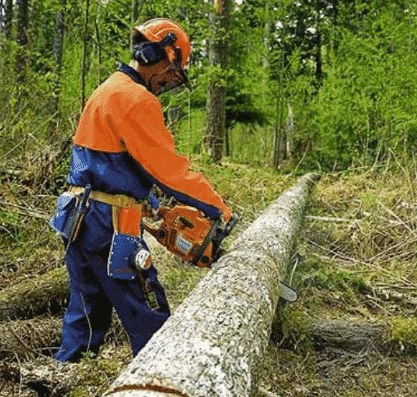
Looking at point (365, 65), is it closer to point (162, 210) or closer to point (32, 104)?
point (32, 104)

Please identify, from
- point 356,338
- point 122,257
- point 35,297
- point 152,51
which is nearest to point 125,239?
point 122,257

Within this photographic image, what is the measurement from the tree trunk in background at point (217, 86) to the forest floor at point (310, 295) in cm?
300

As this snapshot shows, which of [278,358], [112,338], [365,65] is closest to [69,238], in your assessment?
[112,338]

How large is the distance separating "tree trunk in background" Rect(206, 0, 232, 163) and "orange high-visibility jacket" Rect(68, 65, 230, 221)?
7275 mm

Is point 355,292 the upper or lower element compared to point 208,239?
lower

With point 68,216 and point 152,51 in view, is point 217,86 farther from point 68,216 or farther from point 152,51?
point 68,216

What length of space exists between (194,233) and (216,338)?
3.27 ft

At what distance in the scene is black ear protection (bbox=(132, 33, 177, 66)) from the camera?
2896mm

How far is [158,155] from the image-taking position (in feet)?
8.96

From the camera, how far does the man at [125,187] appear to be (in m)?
2.73

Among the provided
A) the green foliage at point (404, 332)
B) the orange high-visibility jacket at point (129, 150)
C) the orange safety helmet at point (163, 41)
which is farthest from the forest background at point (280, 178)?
the orange safety helmet at point (163, 41)

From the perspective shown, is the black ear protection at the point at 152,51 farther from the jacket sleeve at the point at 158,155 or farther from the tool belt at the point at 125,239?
the tool belt at the point at 125,239

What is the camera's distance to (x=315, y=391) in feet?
10.7

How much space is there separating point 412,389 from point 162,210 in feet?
6.39
